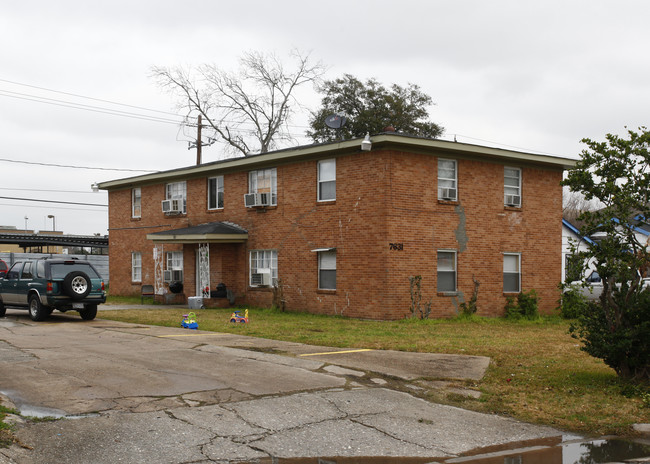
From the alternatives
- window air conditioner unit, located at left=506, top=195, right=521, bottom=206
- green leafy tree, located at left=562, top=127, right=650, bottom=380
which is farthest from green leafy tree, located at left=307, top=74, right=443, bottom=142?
green leafy tree, located at left=562, top=127, right=650, bottom=380

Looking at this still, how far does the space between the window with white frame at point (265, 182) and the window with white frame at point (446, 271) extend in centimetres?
623

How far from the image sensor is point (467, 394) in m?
9.31

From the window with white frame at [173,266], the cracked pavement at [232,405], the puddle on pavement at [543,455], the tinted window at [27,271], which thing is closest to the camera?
the puddle on pavement at [543,455]

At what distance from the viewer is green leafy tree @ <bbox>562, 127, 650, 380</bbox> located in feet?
30.2

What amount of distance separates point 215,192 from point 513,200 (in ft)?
37.5

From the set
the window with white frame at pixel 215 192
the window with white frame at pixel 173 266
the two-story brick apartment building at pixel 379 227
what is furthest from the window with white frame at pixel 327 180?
the window with white frame at pixel 173 266

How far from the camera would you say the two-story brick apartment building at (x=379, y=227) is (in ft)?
66.1

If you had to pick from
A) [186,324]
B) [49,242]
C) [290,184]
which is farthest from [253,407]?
[49,242]

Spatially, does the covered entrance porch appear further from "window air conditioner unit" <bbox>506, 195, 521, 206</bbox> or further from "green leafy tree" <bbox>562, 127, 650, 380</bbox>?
"green leafy tree" <bbox>562, 127, 650, 380</bbox>

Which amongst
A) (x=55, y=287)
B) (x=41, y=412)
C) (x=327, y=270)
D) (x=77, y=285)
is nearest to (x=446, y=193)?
(x=327, y=270)

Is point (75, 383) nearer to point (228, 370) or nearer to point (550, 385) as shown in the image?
point (228, 370)

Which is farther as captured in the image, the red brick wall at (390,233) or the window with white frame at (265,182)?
the window with white frame at (265,182)

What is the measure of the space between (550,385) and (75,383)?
6.77 meters

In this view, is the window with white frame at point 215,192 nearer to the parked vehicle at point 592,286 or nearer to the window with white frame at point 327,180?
the window with white frame at point 327,180
